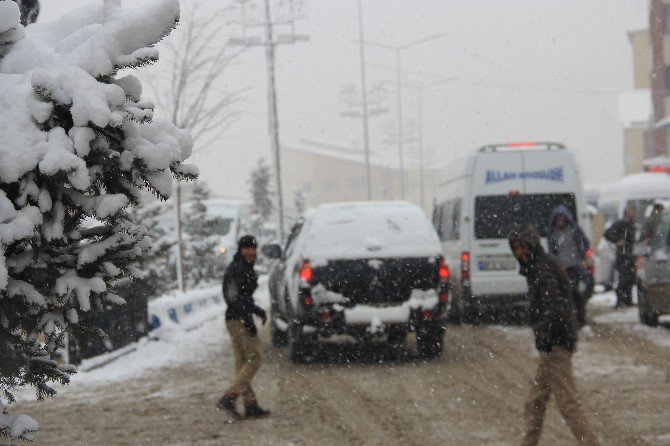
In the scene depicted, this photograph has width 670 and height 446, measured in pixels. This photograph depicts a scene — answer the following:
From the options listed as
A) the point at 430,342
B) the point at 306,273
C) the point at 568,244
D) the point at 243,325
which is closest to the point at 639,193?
the point at 568,244

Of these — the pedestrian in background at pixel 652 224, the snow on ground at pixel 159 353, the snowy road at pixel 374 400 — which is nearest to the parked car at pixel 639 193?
the pedestrian in background at pixel 652 224

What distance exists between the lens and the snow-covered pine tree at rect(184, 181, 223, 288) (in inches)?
1012

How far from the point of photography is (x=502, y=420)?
7684 mm

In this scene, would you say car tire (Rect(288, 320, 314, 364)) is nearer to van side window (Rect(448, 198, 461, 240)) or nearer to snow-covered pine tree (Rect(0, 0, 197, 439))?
van side window (Rect(448, 198, 461, 240))

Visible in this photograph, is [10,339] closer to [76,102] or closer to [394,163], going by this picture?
[76,102]

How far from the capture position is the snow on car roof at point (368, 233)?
1091cm

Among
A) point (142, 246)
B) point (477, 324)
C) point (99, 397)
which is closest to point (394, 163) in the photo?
point (477, 324)

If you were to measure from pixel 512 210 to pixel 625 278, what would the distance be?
3.73 m

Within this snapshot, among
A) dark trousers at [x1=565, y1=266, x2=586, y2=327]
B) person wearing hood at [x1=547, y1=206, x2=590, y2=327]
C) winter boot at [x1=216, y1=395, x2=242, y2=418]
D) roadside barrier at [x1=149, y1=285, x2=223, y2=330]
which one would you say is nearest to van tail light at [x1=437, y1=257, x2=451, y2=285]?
dark trousers at [x1=565, y1=266, x2=586, y2=327]

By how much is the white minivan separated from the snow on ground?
12.6 feet

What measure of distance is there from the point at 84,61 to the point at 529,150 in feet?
43.4

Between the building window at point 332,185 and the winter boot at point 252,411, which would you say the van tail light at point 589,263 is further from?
the building window at point 332,185

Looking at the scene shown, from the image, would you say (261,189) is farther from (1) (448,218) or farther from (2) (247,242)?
(2) (247,242)

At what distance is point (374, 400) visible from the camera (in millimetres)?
8820
